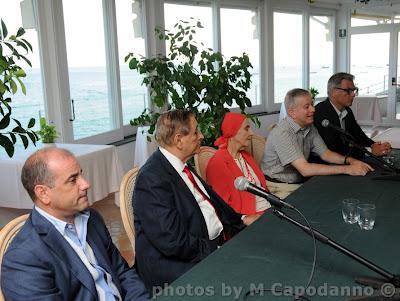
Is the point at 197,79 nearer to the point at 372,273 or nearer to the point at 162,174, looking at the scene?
the point at 162,174

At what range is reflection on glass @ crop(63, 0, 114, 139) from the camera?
4961 millimetres

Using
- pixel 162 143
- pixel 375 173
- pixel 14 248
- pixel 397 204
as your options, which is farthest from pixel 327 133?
pixel 14 248

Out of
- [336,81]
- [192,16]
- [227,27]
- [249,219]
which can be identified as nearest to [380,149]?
[336,81]

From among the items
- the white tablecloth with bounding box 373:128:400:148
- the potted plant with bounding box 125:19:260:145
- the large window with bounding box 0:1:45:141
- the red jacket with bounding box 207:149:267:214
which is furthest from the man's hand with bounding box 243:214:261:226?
the large window with bounding box 0:1:45:141

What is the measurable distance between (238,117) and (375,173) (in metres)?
0.92

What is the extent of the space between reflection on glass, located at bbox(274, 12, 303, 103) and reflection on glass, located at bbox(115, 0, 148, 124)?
3402mm

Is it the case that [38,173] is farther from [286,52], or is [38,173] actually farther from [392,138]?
[286,52]

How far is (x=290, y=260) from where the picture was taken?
156cm

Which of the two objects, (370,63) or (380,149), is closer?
(380,149)

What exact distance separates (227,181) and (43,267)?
145 centimetres

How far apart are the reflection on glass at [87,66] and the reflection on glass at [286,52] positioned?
13.5ft

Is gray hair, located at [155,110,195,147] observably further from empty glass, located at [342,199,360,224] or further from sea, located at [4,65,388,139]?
sea, located at [4,65,388,139]

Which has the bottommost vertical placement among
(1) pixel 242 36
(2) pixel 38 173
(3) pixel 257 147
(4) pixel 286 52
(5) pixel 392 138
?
(5) pixel 392 138

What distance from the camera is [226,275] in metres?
1.46
